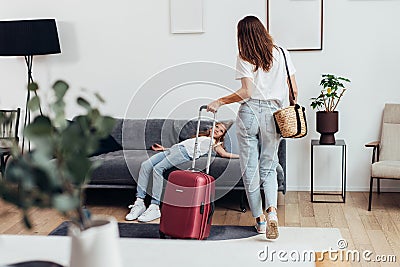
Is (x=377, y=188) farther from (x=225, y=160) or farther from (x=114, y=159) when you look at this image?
(x=114, y=159)

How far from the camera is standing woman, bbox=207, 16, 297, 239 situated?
12.8 ft

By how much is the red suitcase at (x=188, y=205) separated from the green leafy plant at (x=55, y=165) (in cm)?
250

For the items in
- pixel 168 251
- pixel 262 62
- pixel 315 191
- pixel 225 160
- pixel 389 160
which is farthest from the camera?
pixel 315 191

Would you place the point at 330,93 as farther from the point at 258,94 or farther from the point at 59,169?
the point at 59,169

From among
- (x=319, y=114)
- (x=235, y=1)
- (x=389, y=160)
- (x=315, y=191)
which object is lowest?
(x=315, y=191)

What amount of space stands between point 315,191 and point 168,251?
387cm

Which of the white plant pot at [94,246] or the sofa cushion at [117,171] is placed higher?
the white plant pot at [94,246]

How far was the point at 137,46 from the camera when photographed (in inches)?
214

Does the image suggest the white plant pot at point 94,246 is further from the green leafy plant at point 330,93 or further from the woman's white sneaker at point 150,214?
the green leafy plant at point 330,93

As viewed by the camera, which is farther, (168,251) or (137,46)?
(137,46)

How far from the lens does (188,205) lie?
3.65 metres

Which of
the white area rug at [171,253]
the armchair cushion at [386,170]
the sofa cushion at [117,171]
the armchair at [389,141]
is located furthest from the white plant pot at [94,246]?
the armchair at [389,141]

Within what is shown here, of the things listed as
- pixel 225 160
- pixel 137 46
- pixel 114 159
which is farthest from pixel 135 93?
pixel 225 160

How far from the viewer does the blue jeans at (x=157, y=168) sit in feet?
15.1
